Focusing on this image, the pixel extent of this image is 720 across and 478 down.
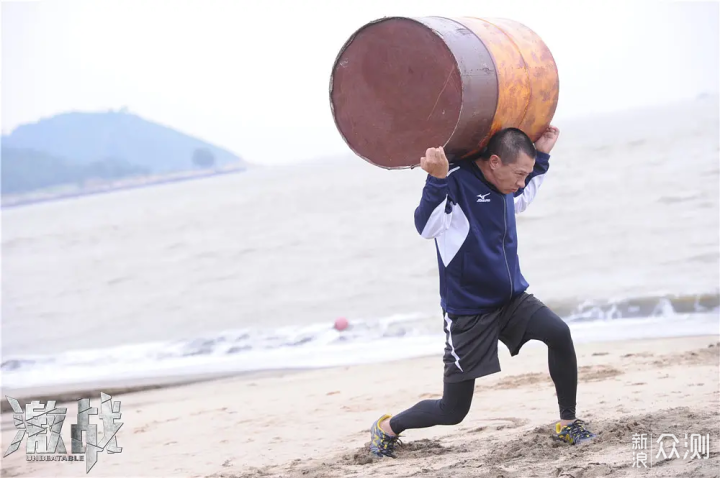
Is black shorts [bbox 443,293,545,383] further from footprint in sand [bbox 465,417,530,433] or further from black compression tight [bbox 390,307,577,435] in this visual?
footprint in sand [bbox 465,417,530,433]

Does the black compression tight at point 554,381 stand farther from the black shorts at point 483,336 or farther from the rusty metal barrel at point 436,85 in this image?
the rusty metal barrel at point 436,85

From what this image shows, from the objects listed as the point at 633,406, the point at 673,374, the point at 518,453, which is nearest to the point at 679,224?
the point at 673,374

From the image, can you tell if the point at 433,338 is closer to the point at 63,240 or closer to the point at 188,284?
the point at 188,284

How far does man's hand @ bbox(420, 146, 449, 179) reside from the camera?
3.43 metres

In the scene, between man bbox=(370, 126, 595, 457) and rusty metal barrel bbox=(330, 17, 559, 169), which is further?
man bbox=(370, 126, 595, 457)

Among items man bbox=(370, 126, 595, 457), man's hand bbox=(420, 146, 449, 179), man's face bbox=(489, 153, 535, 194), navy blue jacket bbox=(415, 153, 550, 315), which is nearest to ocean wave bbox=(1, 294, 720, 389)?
man bbox=(370, 126, 595, 457)

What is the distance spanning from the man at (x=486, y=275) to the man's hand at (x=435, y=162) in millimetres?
82

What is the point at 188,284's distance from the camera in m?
16.3

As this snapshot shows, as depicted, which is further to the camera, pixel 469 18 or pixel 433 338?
pixel 433 338

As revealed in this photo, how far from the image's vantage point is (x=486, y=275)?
12.4 feet

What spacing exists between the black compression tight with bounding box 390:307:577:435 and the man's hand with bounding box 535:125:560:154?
81cm

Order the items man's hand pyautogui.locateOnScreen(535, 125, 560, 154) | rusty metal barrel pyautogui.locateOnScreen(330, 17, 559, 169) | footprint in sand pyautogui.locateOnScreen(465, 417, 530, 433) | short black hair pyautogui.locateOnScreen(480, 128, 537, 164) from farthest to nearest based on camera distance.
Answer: footprint in sand pyautogui.locateOnScreen(465, 417, 530, 433), man's hand pyautogui.locateOnScreen(535, 125, 560, 154), short black hair pyautogui.locateOnScreen(480, 128, 537, 164), rusty metal barrel pyautogui.locateOnScreen(330, 17, 559, 169)

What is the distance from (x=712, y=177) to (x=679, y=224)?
6.60 metres

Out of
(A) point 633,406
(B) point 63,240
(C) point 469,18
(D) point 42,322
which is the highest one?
(B) point 63,240
